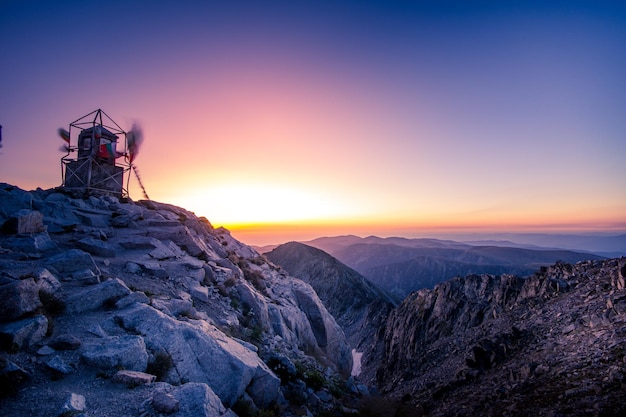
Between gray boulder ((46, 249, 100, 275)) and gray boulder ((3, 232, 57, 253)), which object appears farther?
gray boulder ((3, 232, 57, 253))

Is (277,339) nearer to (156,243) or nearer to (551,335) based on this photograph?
(156,243)

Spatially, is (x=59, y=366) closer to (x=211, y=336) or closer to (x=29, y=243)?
(x=211, y=336)

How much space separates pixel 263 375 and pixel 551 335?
19222mm

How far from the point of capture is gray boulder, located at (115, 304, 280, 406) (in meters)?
9.11

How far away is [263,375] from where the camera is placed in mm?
10273

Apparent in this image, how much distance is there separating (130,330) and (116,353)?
157 cm

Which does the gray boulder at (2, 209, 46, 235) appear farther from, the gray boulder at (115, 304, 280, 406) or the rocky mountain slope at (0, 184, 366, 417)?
the gray boulder at (115, 304, 280, 406)

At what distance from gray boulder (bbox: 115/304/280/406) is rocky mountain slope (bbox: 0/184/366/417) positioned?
30 mm

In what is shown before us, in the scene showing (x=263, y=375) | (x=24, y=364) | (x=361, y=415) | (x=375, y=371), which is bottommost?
(x=375, y=371)

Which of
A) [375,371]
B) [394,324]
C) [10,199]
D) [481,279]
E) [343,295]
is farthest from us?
[343,295]

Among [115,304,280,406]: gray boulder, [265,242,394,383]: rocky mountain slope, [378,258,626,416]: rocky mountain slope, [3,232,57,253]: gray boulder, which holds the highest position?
[3,232,57,253]: gray boulder

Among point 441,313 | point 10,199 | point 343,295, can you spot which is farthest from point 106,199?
point 343,295

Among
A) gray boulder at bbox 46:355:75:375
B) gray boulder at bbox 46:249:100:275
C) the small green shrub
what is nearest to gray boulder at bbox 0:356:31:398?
gray boulder at bbox 46:355:75:375

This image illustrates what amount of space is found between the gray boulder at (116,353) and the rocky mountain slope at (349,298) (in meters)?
45.4
